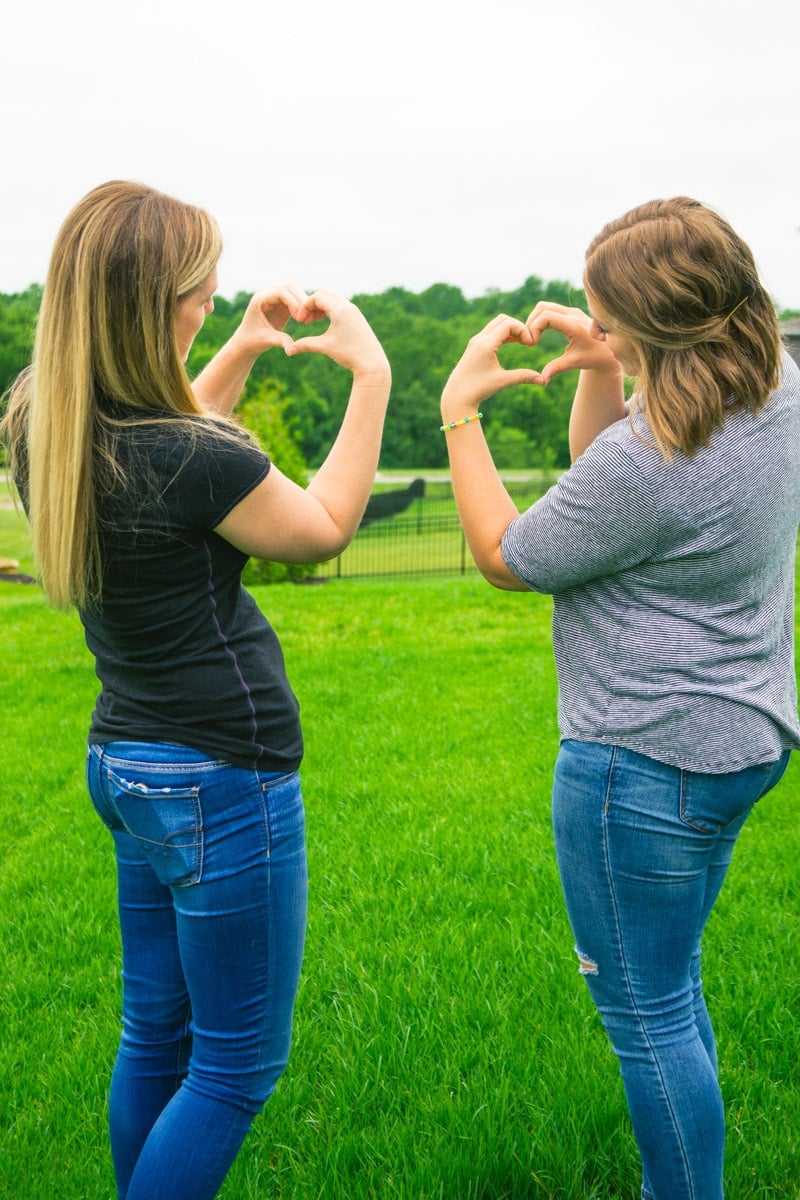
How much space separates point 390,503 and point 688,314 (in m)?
38.2

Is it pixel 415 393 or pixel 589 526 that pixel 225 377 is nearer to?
pixel 589 526

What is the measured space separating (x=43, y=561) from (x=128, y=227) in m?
0.56

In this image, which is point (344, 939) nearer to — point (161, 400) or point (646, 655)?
point (646, 655)

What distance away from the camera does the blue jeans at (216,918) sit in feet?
5.99

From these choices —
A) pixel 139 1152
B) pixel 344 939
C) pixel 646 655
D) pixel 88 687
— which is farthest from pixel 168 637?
pixel 88 687

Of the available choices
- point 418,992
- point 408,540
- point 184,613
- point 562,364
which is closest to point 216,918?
point 184,613

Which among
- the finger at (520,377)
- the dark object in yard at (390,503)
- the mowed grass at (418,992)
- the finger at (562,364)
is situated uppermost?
the finger at (562,364)

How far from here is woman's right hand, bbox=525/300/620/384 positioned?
2.00m

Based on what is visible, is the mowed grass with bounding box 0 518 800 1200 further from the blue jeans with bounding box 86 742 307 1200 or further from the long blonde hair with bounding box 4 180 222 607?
the long blonde hair with bounding box 4 180 222 607

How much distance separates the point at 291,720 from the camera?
6.31ft

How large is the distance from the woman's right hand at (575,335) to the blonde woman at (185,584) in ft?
1.06

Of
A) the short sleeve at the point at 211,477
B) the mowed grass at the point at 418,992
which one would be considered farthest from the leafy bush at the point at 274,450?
the short sleeve at the point at 211,477

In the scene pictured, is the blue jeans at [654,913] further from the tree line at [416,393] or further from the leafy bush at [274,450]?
the tree line at [416,393]

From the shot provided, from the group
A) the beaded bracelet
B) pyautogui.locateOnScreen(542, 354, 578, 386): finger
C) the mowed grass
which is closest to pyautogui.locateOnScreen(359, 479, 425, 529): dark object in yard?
the mowed grass
